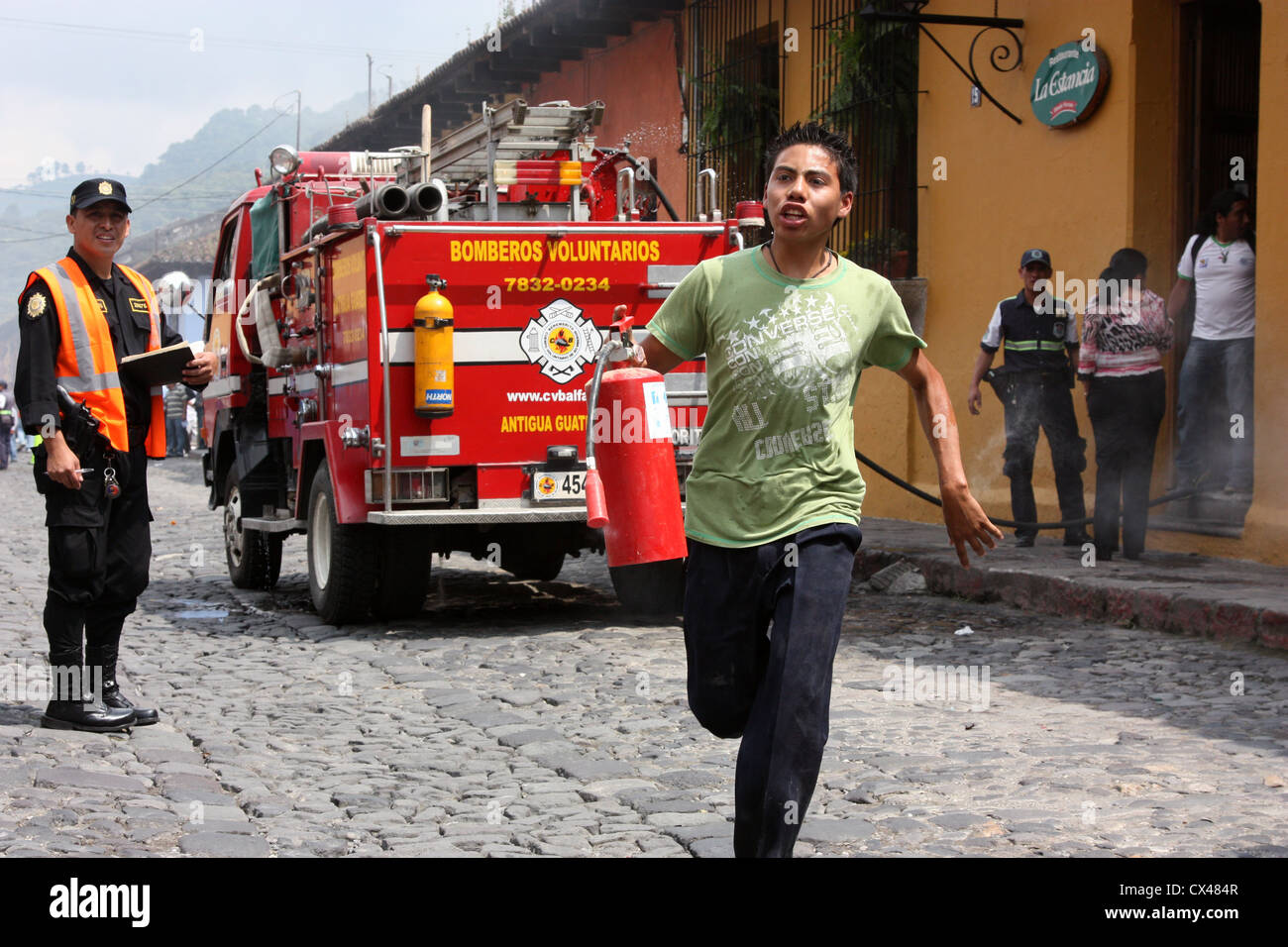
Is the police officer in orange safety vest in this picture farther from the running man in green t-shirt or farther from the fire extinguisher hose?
the running man in green t-shirt

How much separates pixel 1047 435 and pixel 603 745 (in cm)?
572

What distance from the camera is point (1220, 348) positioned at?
33.9 ft

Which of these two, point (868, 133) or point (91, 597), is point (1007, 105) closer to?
point (868, 133)

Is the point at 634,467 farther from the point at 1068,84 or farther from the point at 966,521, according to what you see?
the point at 1068,84

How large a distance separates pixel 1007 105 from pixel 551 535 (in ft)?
18.9

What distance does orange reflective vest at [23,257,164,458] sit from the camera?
20.0 ft

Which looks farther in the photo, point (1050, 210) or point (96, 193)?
point (1050, 210)

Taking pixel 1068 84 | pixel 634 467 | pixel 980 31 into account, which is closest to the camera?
pixel 634 467

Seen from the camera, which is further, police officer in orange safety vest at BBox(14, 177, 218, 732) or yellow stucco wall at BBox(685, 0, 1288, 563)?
yellow stucco wall at BBox(685, 0, 1288, 563)

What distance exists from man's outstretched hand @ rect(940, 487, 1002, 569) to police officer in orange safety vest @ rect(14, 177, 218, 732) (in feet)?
11.4

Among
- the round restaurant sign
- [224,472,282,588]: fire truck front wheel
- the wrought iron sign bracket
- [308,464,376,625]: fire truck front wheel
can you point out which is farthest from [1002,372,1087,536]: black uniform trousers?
[224,472,282,588]: fire truck front wheel

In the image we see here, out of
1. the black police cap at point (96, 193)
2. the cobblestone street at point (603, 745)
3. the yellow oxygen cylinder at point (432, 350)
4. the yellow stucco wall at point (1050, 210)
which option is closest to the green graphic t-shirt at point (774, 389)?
the cobblestone street at point (603, 745)

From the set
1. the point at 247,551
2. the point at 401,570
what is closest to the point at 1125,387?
the point at 401,570

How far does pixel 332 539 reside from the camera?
9.12 metres
